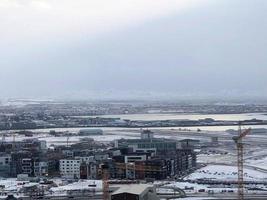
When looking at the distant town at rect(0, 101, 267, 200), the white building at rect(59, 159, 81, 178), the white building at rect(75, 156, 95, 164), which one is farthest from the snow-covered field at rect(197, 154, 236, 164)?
the white building at rect(59, 159, 81, 178)

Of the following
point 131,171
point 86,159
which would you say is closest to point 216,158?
point 131,171

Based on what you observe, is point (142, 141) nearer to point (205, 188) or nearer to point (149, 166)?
point (149, 166)

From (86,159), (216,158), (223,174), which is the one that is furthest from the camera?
(216,158)

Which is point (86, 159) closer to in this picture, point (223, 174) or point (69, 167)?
point (69, 167)

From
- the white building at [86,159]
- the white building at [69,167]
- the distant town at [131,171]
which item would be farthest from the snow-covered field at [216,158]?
the white building at [69,167]

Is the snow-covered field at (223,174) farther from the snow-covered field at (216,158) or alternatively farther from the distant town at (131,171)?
the snow-covered field at (216,158)

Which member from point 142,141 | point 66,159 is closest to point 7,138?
point 142,141
